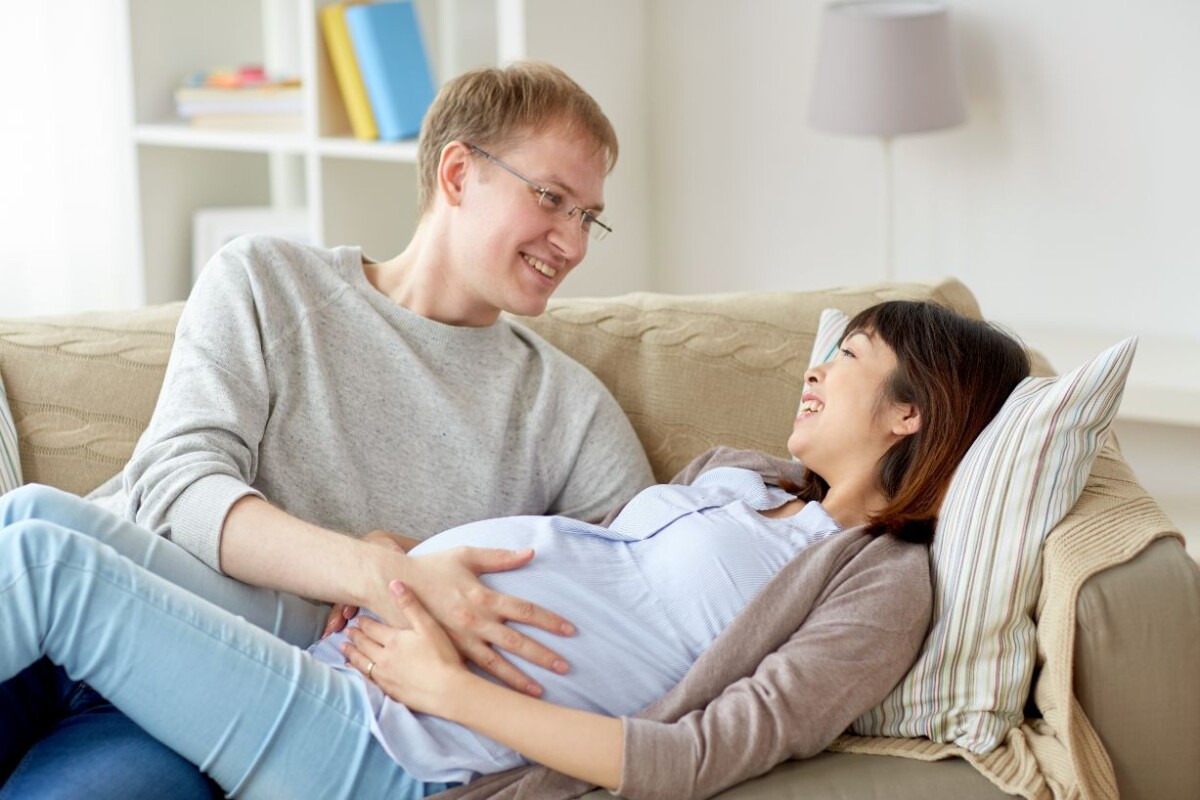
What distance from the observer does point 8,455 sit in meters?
1.90

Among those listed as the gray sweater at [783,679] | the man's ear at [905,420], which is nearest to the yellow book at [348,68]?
the man's ear at [905,420]

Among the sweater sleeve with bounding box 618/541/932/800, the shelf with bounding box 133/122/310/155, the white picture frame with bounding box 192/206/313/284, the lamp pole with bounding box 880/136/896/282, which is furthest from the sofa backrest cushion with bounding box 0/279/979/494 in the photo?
the white picture frame with bounding box 192/206/313/284

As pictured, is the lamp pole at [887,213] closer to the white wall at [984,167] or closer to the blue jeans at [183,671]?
the white wall at [984,167]

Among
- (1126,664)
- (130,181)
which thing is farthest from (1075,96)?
(130,181)

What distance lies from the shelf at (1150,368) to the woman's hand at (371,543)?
135 cm

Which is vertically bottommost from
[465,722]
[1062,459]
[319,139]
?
[465,722]

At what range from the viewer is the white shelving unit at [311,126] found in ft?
10.4

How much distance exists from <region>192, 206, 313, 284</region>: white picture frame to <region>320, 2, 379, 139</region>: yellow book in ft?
1.69

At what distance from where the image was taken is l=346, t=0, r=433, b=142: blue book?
124 inches

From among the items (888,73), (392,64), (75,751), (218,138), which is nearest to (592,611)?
(75,751)

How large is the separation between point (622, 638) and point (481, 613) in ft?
0.52

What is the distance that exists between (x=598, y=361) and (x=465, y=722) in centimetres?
82

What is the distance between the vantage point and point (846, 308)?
7.16 ft

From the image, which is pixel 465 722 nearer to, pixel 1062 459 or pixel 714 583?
pixel 714 583
